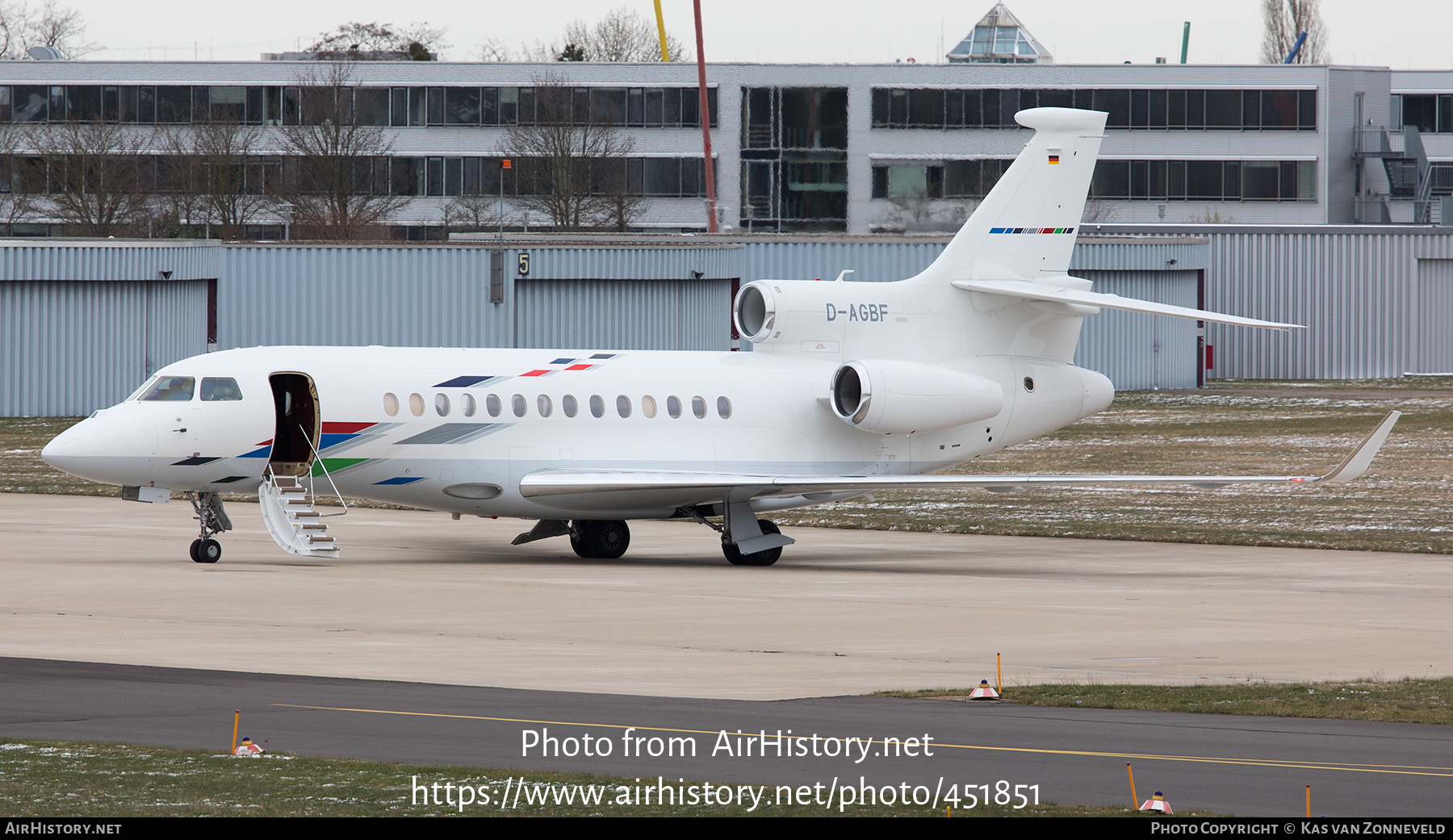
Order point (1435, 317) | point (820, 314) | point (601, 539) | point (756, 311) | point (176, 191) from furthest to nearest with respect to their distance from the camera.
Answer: point (176, 191) < point (1435, 317) < point (756, 311) < point (820, 314) < point (601, 539)

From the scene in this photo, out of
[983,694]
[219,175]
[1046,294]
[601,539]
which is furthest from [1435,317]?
[983,694]

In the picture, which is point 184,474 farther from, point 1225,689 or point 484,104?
point 484,104

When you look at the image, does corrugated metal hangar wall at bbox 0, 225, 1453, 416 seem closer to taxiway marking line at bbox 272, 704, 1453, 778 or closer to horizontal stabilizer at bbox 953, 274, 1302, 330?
horizontal stabilizer at bbox 953, 274, 1302, 330

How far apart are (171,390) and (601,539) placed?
270 inches

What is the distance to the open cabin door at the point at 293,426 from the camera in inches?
1051

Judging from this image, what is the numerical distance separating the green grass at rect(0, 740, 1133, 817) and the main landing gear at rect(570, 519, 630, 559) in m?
16.8

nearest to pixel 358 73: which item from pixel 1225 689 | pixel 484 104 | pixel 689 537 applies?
pixel 484 104

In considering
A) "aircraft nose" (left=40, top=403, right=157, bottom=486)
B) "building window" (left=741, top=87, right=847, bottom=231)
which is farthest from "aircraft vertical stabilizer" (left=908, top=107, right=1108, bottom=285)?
"building window" (left=741, top=87, right=847, bottom=231)

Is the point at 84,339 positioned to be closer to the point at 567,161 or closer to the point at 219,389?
the point at 219,389

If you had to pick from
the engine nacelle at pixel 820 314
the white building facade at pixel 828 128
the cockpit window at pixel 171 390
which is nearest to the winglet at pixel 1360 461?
the engine nacelle at pixel 820 314

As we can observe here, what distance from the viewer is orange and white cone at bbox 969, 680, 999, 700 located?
1516 cm

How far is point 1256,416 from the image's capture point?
56875 millimetres

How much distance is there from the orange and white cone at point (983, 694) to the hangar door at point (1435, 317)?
6497 cm

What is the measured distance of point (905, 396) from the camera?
95.1 ft
